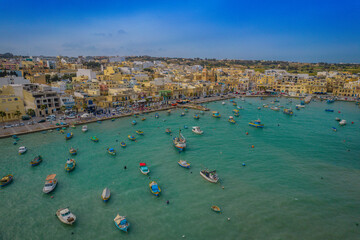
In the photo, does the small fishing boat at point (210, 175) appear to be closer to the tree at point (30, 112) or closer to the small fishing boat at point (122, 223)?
the small fishing boat at point (122, 223)

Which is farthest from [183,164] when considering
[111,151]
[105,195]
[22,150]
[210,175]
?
[22,150]

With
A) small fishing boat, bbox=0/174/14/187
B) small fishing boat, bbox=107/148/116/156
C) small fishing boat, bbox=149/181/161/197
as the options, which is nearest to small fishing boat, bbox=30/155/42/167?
small fishing boat, bbox=0/174/14/187

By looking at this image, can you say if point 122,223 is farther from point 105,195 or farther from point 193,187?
point 193,187

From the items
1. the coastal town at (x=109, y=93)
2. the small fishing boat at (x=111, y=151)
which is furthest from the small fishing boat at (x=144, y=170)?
the coastal town at (x=109, y=93)

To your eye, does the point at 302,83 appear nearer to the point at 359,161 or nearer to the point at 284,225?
the point at 359,161

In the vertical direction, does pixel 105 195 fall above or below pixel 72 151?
below
